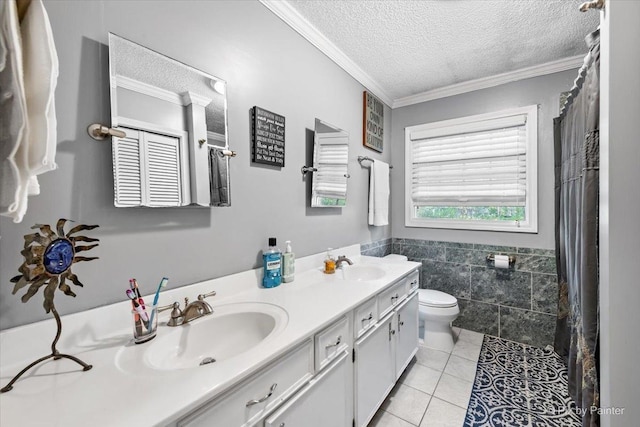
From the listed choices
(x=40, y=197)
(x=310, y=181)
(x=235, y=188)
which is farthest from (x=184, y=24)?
(x=310, y=181)

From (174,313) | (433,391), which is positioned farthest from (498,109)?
(174,313)

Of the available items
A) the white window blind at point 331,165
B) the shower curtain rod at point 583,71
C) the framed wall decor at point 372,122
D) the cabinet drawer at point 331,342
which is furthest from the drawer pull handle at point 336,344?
the framed wall decor at point 372,122

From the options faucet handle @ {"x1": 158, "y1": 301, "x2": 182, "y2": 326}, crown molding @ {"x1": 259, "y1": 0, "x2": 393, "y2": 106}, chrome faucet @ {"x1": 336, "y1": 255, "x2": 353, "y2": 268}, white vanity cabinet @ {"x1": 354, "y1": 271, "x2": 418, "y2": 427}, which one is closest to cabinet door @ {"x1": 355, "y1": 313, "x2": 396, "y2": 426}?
white vanity cabinet @ {"x1": 354, "y1": 271, "x2": 418, "y2": 427}

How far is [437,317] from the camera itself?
214 cm

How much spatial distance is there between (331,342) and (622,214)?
1039 millimetres

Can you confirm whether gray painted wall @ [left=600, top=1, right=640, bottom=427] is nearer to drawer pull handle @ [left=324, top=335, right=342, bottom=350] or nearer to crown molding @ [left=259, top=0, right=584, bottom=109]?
drawer pull handle @ [left=324, top=335, right=342, bottom=350]

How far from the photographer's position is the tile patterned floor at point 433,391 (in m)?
1.49

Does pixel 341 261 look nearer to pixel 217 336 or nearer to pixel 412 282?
pixel 412 282

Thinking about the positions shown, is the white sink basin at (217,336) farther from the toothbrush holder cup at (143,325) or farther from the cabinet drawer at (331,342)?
the cabinet drawer at (331,342)

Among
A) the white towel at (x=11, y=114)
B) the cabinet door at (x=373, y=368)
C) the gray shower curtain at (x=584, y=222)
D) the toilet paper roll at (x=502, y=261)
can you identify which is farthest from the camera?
the toilet paper roll at (x=502, y=261)

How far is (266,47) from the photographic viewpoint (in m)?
1.45

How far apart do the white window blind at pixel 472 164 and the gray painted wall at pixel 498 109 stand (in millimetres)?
129

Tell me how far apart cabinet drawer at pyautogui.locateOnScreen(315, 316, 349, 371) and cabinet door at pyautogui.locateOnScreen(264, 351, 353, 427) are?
0.04m

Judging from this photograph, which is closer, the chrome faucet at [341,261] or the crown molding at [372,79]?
the crown molding at [372,79]
